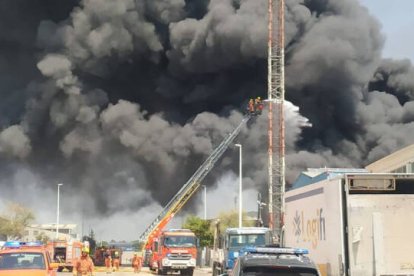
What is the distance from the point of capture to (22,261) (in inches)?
570

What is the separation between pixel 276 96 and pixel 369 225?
4553 centimetres

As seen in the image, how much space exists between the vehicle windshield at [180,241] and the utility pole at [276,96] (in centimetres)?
→ 2003

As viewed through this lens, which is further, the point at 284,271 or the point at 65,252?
the point at 65,252

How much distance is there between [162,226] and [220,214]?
2493 centimetres

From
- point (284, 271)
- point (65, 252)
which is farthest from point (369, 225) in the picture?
point (65, 252)

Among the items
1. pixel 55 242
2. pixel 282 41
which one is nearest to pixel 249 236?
pixel 55 242

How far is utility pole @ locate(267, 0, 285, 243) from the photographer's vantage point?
169 feet

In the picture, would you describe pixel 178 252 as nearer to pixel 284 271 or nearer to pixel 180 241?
pixel 180 241

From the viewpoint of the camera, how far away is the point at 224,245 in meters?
23.5

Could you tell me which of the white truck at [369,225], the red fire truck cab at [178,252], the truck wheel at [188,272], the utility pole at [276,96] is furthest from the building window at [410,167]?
the white truck at [369,225]

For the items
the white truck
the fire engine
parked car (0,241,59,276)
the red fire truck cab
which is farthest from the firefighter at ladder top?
the white truck

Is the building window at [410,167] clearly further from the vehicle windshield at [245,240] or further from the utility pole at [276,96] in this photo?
the vehicle windshield at [245,240]

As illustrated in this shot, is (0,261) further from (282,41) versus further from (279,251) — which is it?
(282,41)

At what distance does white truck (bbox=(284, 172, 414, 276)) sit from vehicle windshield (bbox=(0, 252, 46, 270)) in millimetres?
6809
